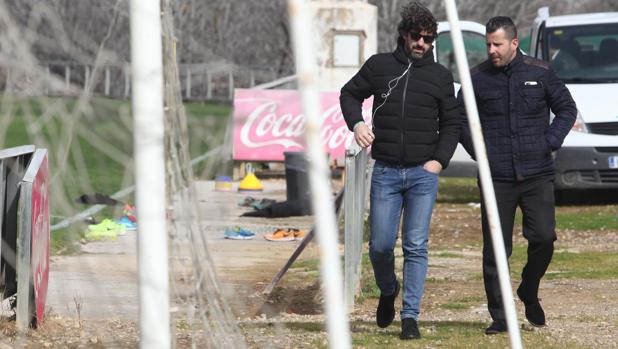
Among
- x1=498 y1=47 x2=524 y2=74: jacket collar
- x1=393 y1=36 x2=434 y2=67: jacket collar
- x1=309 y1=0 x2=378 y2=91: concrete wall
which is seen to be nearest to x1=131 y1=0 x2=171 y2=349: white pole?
x1=393 y1=36 x2=434 y2=67: jacket collar

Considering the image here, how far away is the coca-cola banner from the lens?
19.7 m

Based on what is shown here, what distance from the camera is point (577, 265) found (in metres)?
11.4

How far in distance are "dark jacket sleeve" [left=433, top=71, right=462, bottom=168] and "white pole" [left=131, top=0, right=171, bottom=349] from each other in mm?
3174

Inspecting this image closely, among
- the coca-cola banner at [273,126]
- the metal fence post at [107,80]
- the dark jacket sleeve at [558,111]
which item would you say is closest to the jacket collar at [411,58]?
the dark jacket sleeve at [558,111]

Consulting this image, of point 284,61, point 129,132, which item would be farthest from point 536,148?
point 284,61

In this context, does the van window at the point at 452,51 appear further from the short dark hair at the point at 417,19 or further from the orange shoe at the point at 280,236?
the short dark hair at the point at 417,19

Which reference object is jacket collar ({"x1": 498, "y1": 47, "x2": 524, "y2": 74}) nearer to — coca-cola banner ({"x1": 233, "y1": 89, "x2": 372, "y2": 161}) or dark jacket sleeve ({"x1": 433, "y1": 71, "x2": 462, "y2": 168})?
dark jacket sleeve ({"x1": 433, "y1": 71, "x2": 462, "y2": 168})

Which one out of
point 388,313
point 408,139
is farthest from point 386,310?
point 408,139

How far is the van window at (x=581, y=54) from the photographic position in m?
16.6

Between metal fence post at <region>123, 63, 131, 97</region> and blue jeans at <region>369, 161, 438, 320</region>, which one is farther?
blue jeans at <region>369, 161, 438, 320</region>

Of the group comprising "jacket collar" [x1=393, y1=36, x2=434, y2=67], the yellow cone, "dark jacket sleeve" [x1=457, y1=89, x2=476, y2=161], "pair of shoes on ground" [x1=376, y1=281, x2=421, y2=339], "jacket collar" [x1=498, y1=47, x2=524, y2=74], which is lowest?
the yellow cone

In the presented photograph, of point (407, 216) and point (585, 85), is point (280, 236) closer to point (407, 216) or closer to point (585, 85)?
point (585, 85)

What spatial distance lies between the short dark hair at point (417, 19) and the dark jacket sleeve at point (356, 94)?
37 cm

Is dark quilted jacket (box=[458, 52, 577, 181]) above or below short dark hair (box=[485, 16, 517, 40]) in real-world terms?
below
